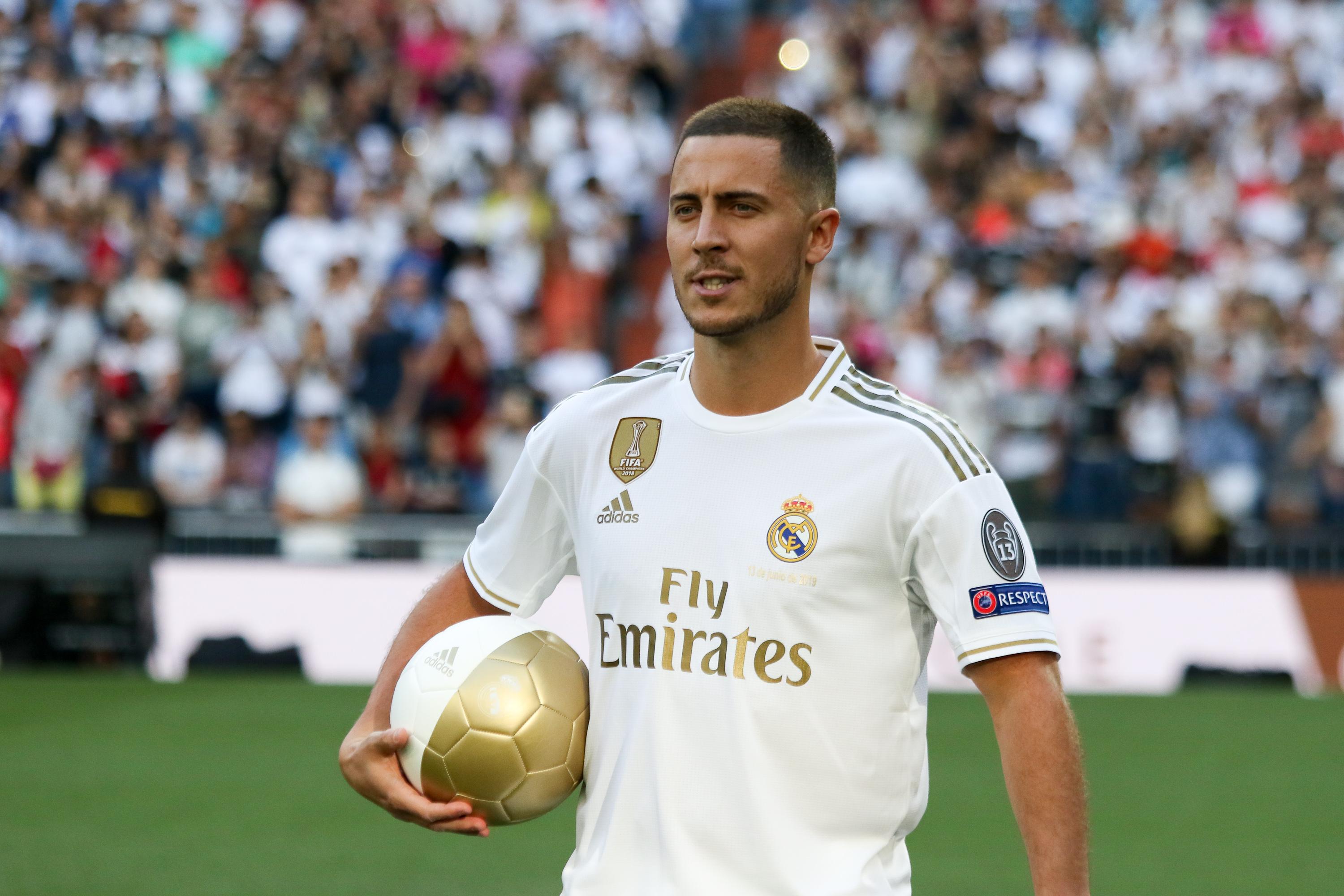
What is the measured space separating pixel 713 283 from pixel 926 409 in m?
0.44

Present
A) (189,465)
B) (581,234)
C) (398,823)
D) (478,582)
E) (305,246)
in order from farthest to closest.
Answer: (581,234) → (305,246) → (189,465) → (398,823) → (478,582)

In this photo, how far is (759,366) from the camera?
3.27 meters

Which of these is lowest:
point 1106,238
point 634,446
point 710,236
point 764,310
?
point 634,446

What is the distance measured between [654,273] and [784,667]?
13453 mm

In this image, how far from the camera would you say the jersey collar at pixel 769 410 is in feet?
10.8

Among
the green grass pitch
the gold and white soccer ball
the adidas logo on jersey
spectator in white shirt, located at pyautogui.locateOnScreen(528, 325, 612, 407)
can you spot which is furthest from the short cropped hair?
spectator in white shirt, located at pyautogui.locateOnScreen(528, 325, 612, 407)

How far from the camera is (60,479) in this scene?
13344mm

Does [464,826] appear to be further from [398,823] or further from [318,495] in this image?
[318,495]

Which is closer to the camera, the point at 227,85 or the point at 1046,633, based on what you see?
the point at 1046,633

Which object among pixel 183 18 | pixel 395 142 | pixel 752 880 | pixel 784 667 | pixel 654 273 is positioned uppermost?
pixel 183 18

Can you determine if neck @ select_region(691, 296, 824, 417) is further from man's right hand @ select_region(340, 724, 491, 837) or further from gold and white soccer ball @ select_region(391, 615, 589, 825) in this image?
→ man's right hand @ select_region(340, 724, 491, 837)

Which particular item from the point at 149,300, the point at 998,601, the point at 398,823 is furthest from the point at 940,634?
the point at 998,601

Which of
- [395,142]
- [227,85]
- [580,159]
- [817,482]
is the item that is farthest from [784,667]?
[227,85]

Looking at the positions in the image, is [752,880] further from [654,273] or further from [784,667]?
[654,273]
